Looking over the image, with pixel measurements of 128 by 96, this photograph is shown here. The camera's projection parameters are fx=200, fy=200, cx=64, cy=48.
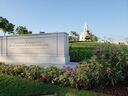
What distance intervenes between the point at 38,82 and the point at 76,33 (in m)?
64.1

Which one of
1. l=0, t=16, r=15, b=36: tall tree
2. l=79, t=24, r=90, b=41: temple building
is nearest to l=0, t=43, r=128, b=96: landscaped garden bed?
l=0, t=16, r=15, b=36: tall tree

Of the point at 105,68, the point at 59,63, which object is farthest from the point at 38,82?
the point at 59,63

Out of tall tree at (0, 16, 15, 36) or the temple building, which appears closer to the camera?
tall tree at (0, 16, 15, 36)

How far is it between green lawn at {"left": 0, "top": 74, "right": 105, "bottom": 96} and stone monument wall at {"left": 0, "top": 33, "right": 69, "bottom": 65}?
4161 mm

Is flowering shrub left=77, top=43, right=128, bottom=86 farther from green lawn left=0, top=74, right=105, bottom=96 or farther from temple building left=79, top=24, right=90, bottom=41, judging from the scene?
temple building left=79, top=24, right=90, bottom=41

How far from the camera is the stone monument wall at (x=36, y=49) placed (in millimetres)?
11703

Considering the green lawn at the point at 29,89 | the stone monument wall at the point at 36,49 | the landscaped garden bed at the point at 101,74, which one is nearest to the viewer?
the green lawn at the point at 29,89

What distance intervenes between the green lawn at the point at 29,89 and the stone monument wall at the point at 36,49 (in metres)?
4.16

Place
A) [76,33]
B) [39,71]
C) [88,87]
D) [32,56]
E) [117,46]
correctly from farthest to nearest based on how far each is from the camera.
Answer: [76,33], [32,56], [39,71], [117,46], [88,87]

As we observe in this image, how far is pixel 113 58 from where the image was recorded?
7.00 meters

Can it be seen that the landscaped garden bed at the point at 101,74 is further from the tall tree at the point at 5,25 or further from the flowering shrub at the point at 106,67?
the tall tree at the point at 5,25

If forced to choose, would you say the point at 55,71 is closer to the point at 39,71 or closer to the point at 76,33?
the point at 39,71

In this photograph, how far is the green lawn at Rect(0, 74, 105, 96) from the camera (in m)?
6.22

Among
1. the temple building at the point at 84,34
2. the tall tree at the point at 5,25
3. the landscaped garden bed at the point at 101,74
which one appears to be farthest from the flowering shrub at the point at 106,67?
the temple building at the point at 84,34
